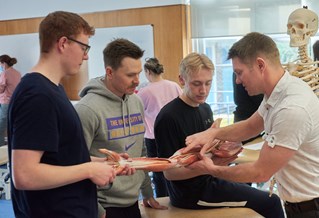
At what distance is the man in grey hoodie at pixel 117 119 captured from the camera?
194cm

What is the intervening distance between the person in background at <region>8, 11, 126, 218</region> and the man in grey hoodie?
403mm

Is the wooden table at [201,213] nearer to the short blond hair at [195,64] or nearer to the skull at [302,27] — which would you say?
the short blond hair at [195,64]

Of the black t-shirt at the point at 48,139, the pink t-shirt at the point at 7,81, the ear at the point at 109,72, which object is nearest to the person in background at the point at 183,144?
the ear at the point at 109,72

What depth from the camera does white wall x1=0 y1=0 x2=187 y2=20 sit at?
5930 millimetres

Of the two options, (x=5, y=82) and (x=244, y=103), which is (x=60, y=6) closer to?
(x=5, y=82)

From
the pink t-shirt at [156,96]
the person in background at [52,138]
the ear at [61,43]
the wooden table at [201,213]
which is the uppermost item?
the ear at [61,43]

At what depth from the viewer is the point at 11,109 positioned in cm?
136

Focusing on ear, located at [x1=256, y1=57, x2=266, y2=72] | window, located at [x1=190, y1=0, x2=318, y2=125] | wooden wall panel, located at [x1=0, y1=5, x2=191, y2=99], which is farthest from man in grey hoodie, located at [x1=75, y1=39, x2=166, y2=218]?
wooden wall panel, located at [x1=0, y1=5, x2=191, y2=99]

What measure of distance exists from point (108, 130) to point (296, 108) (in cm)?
88

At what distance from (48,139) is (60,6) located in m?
5.56

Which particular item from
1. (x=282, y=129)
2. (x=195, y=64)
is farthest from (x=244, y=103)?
(x=282, y=129)

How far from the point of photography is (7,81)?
608 centimetres

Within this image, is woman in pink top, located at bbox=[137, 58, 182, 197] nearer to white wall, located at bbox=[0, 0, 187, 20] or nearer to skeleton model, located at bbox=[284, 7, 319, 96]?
white wall, located at bbox=[0, 0, 187, 20]

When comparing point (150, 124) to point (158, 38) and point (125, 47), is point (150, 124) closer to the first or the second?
point (158, 38)
